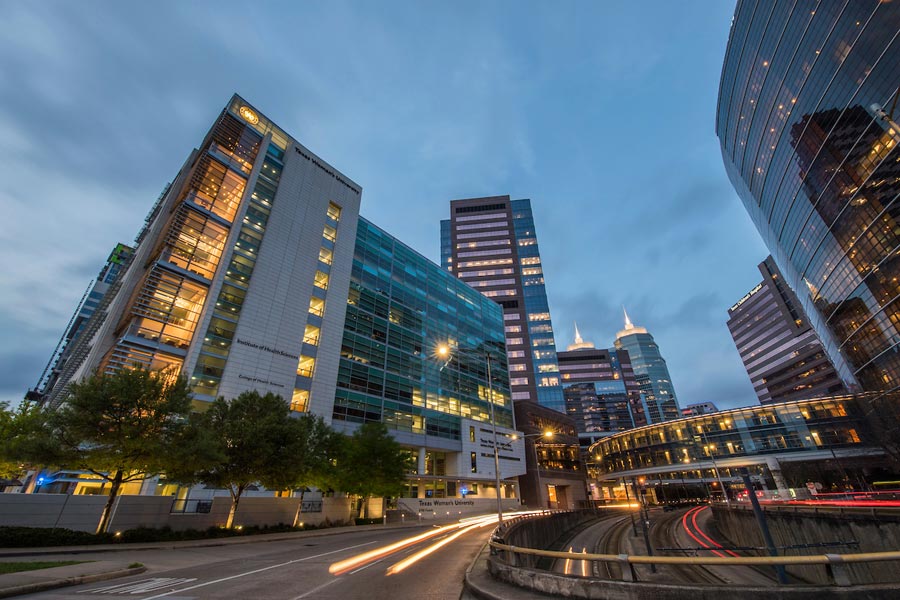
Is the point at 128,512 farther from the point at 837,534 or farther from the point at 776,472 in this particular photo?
the point at 776,472

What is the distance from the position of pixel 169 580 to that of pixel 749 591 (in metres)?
15.4

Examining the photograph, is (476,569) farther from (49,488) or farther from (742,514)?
(49,488)

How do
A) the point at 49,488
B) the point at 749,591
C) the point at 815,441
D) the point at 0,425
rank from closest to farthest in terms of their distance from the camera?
the point at 749,591 < the point at 0,425 < the point at 49,488 < the point at 815,441

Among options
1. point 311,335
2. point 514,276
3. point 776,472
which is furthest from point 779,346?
point 311,335

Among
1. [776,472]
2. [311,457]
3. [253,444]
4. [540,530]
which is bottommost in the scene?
[540,530]

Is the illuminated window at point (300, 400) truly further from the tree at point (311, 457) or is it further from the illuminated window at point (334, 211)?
the illuminated window at point (334, 211)

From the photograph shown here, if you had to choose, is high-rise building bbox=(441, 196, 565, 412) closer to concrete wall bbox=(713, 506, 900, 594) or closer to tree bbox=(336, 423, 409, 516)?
tree bbox=(336, 423, 409, 516)

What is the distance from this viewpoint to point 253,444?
27.5 meters

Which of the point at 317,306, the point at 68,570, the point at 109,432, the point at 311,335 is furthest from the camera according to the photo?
the point at 317,306

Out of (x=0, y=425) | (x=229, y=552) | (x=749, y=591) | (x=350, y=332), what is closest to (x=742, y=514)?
(x=749, y=591)

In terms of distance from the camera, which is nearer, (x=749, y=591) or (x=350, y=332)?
(x=749, y=591)

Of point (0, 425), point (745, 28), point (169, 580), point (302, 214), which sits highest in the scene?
point (745, 28)

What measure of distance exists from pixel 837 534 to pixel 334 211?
6464 cm

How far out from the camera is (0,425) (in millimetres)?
34188
